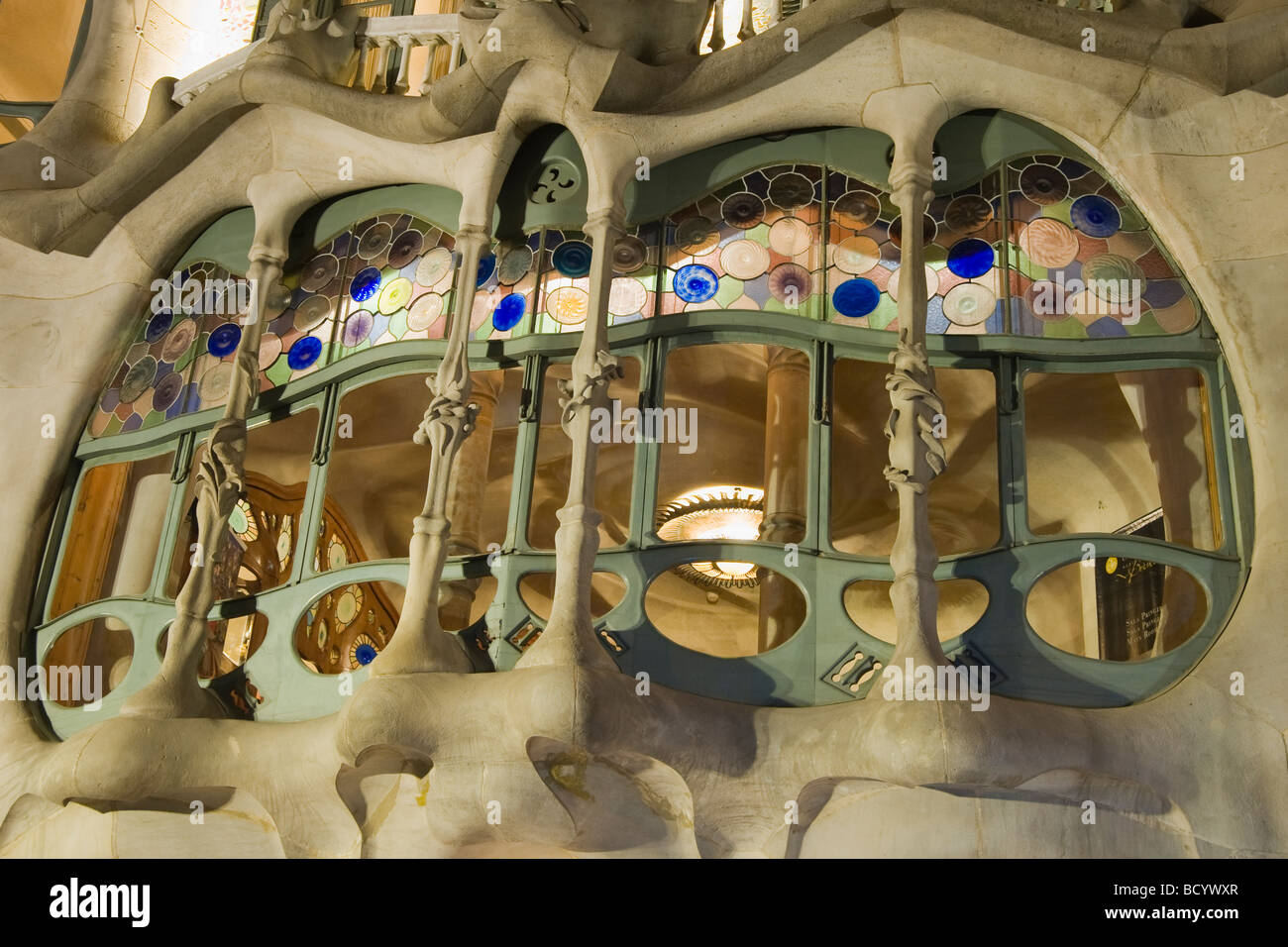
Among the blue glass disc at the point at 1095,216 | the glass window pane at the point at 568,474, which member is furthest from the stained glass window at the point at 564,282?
the glass window pane at the point at 568,474

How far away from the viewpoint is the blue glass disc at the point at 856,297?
1004 centimetres

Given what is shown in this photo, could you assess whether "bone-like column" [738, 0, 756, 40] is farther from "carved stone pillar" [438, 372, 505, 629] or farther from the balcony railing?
"carved stone pillar" [438, 372, 505, 629]

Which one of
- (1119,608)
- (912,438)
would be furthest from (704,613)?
(912,438)

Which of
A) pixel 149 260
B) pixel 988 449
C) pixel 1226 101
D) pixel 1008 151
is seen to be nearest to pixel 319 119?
pixel 149 260

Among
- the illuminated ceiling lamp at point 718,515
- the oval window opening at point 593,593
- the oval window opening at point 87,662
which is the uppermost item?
the illuminated ceiling lamp at point 718,515

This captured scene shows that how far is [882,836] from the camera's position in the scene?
8844 millimetres

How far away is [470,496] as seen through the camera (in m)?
13.0

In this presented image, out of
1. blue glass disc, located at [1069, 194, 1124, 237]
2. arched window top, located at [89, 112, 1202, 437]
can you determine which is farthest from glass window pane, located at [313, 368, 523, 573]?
blue glass disc, located at [1069, 194, 1124, 237]

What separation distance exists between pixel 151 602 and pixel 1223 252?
7.00m

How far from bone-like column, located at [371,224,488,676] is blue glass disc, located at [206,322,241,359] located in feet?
6.36

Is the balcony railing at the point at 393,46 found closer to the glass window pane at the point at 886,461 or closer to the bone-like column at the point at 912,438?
the bone-like column at the point at 912,438

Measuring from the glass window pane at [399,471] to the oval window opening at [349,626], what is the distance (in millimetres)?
396

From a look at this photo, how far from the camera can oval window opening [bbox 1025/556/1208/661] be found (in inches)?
498
